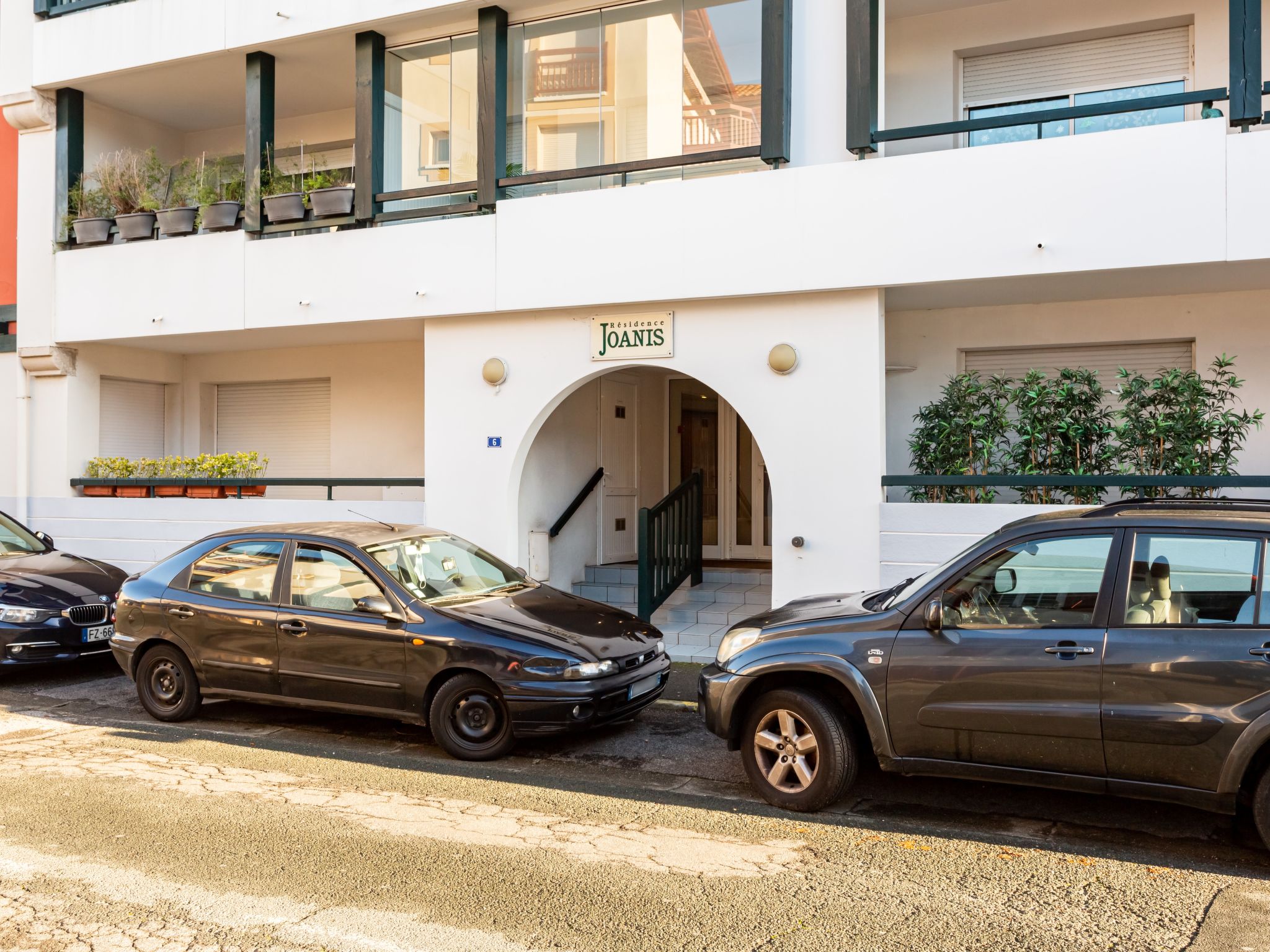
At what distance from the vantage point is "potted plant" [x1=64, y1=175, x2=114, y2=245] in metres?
13.7

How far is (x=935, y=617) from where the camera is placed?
17.3ft

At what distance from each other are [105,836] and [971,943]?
164 inches

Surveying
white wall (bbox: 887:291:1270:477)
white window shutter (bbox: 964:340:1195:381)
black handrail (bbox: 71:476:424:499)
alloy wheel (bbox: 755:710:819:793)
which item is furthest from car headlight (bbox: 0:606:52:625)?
white window shutter (bbox: 964:340:1195:381)

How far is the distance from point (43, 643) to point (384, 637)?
13.6 ft

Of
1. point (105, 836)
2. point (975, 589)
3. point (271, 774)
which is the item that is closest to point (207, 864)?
point (105, 836)

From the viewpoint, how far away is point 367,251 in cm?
1204

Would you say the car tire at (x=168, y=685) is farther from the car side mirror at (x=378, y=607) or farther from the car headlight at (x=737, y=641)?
the car headlight at (x=737, y=641)

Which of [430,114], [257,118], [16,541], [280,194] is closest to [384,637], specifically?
[16,541]

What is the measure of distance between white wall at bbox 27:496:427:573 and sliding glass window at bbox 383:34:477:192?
3900mm

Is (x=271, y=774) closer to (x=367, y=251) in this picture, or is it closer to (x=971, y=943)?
(x=971, y=943)

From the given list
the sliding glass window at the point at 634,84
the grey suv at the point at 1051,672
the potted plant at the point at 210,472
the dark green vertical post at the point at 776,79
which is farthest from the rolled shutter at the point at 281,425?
the grey suv at the point at 1051,672

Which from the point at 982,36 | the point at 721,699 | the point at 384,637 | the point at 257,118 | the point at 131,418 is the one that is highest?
the point at 982,36

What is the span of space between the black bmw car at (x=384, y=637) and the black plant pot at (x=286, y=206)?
226 inches

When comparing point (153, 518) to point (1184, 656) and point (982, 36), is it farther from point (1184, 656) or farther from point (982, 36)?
point (1184, 656)
